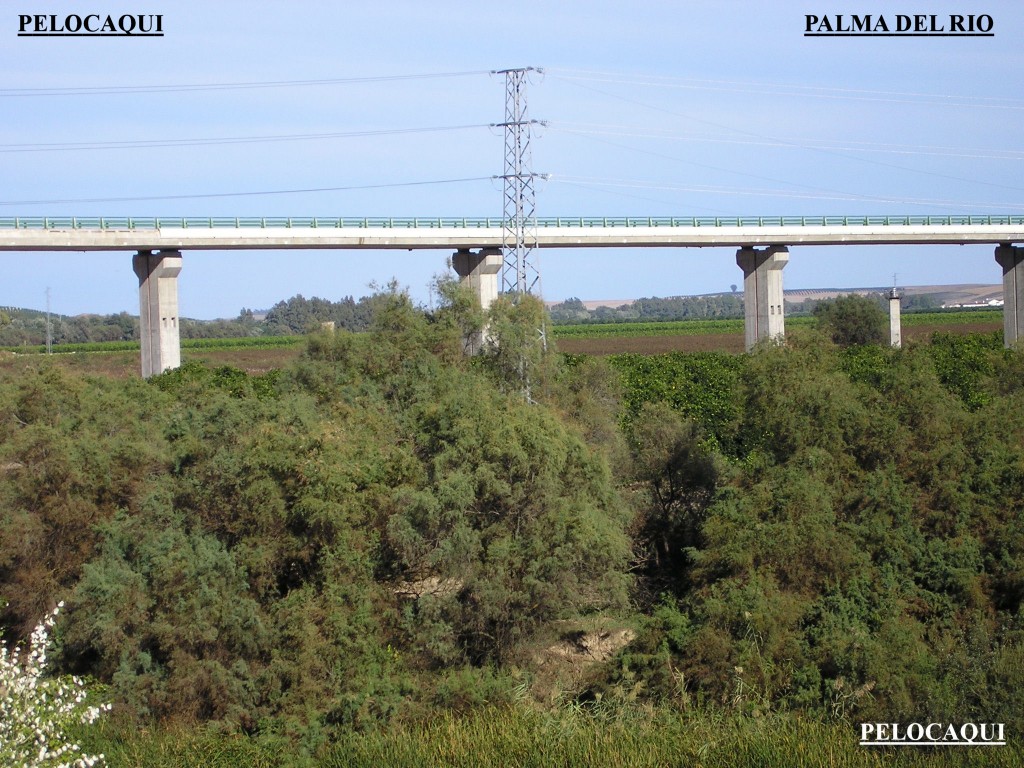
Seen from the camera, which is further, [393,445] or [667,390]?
[667,390]

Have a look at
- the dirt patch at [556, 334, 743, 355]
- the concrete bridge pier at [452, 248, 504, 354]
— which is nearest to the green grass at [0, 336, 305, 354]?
the dirt patch at [556, 334, 743, 355]

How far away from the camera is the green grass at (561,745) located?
1814 centimetres

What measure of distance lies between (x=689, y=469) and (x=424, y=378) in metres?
6.54

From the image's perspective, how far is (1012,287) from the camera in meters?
65.0

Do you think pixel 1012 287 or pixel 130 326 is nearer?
pixel 1012 287

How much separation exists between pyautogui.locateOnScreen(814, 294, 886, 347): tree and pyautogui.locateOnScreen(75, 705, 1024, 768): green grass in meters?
65.7

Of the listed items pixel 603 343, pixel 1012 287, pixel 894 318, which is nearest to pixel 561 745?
pixel 894 318

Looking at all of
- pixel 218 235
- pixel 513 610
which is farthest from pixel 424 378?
pixel 218 235

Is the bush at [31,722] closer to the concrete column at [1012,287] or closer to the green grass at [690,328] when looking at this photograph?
the concrete column at [1012,287]

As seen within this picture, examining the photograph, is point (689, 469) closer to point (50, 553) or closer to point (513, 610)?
point (513, 610)

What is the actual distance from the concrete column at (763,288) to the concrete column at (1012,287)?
50.1 ft

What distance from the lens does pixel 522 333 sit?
89.7 feet

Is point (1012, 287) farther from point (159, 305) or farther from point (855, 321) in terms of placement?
point (159, 305)

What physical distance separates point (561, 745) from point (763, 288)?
4101 centimetres
